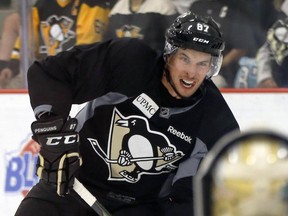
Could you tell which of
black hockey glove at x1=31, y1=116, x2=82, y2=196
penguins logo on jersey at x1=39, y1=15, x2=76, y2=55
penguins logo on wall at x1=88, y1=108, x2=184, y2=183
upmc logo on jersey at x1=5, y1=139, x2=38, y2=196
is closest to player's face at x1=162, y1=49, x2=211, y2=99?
penguins logo on wall at x1=88, y1=108, x2=184, y2=183

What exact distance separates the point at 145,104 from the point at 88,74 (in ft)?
0.58

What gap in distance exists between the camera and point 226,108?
1.89 meters

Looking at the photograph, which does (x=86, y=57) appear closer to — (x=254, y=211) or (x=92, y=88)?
(x=92, y=88)

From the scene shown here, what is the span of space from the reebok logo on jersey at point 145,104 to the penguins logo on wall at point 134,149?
22 mm

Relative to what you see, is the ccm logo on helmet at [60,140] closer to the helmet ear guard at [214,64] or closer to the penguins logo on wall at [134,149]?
the penguins logo on wall at [134,149]

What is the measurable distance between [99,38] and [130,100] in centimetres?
113

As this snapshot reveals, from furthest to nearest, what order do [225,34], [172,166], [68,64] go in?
[225,34] → [172,166] → [68,64]

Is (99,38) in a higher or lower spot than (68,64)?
lower

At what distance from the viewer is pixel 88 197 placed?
1798 millimetres

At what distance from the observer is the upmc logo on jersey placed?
2.67 metres

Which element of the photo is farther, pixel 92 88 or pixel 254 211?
pixel 92 88

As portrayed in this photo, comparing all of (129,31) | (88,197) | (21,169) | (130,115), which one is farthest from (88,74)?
(129,31)

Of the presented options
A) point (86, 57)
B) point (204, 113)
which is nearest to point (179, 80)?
point (204, 113)

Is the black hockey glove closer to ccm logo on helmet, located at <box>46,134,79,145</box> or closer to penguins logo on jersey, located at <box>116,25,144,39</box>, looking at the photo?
ccm logo on helmet, located at <box>46,134,79,145</box>
